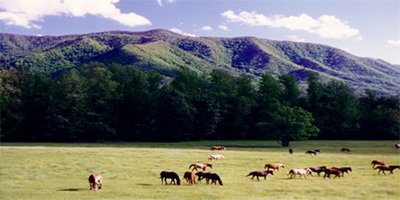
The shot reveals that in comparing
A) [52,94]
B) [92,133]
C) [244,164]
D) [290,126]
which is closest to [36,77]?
[52,94]

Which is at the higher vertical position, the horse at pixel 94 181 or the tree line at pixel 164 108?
the tree line at pixel 164 108

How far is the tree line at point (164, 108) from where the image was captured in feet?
258

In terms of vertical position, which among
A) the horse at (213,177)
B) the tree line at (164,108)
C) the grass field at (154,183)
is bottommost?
the grass field at (154,183)

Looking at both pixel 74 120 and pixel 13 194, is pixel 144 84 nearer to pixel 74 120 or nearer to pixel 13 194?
pixel 74 120

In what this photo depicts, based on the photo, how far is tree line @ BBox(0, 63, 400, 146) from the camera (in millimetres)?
78750

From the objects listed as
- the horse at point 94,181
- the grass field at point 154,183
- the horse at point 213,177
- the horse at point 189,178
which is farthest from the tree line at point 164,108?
the horse at point 94,181

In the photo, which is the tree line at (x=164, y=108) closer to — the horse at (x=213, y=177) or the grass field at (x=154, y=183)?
the grass field at (x=154, y=183)

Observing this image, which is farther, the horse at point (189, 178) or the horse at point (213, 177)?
the horse at point (189, 178)

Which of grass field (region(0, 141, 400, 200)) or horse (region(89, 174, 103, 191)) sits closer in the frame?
grass field (region(0, 141, 400, 200))

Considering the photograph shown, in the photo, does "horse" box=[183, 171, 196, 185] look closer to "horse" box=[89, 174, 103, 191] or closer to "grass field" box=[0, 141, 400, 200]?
"grass field" box=[0, 141, 400, 200]

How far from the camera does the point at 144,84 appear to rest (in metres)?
90.4

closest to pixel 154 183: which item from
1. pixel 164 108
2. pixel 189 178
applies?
pixel 189 178

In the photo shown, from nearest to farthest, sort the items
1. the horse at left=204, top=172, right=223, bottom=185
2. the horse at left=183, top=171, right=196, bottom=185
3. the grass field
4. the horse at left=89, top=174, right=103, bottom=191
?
1. the grass field
2. the horse at left=89, top=174, right=103, bottom=191
3. the horse at left=204, top=172, right=223, bottom=185
4. the horse at left=183, top=171, right=196, bottom=185

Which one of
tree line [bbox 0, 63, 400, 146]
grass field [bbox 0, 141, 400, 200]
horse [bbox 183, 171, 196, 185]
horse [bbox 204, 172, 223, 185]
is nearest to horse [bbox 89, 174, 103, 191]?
grass field [bbox 0, 141, 400, 200]
